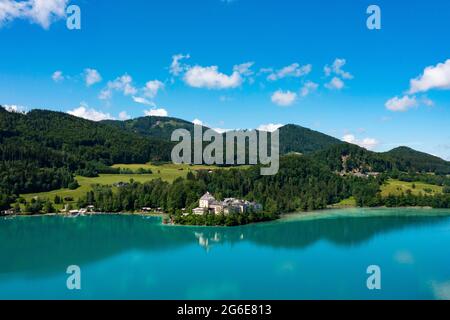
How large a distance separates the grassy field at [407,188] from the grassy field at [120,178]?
117 ft

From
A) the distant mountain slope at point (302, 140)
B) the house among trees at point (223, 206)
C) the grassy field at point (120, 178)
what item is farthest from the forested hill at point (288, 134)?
the house among trees at point (223, 206)

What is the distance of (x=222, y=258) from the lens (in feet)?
105

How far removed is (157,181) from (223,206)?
1684 centimetres

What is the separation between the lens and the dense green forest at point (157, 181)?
59688 mm

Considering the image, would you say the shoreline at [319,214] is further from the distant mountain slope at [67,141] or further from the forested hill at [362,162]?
the forested hill at [362,162]

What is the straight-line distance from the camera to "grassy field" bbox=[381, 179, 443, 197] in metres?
77.6

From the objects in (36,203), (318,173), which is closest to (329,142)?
(318,173)

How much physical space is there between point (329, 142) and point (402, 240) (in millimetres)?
141524

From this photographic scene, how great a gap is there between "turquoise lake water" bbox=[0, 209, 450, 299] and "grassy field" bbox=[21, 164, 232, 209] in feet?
35.7

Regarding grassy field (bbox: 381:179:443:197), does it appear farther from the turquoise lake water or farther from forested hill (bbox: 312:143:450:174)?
the turquoise lake water

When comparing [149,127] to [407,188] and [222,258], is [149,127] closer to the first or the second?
[407,188]

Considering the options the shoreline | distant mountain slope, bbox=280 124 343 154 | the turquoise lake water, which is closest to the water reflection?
the turquoise lake water

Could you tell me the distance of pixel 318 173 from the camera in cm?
7975

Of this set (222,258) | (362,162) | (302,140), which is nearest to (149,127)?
(302,140)
